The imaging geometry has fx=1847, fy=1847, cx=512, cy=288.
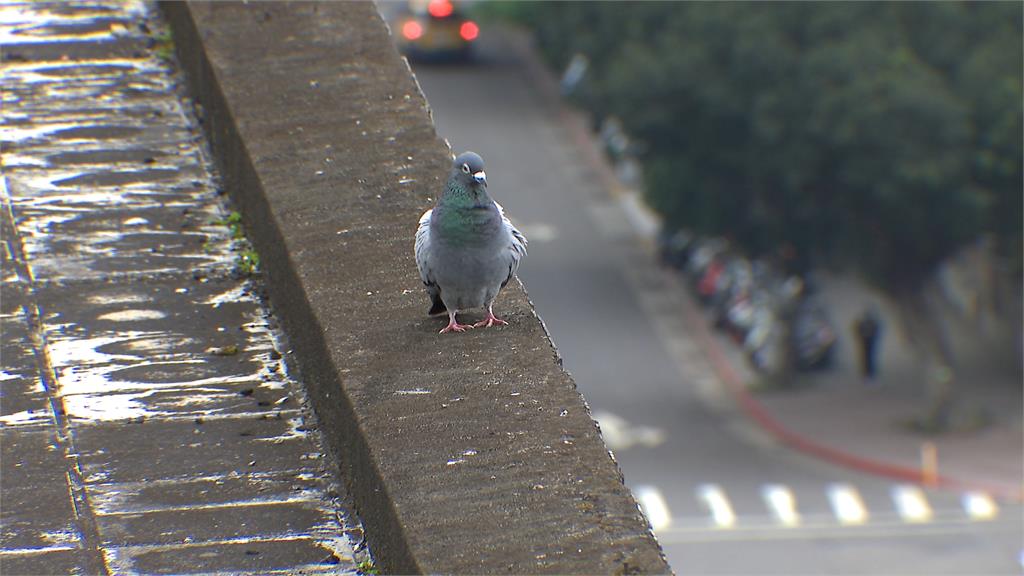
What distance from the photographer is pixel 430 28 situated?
192 ft

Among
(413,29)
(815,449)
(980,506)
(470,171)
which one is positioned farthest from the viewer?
(413,29)

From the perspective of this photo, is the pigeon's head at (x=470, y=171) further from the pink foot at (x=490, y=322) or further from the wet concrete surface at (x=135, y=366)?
the wet concrete surface at (x=135, y=366)

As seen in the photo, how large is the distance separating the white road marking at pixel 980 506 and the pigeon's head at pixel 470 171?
2511cm

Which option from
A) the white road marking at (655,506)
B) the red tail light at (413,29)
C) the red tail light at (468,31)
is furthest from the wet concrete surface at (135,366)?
the red tail light at (468,31)

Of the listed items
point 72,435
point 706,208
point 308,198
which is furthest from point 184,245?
point 706,208

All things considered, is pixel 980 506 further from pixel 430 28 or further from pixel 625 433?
pixel 430 28

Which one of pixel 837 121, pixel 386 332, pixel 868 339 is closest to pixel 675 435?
pixel 868 339

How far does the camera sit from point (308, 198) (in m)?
8.09

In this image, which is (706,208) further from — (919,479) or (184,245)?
(184,245)

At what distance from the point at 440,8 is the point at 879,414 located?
90.4 ft

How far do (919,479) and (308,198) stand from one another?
2575 cm

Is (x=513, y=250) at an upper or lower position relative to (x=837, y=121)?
lower

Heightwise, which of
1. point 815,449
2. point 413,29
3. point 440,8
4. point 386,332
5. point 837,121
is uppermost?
point 440,8

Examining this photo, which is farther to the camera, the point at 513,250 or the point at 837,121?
the point at 837,121
